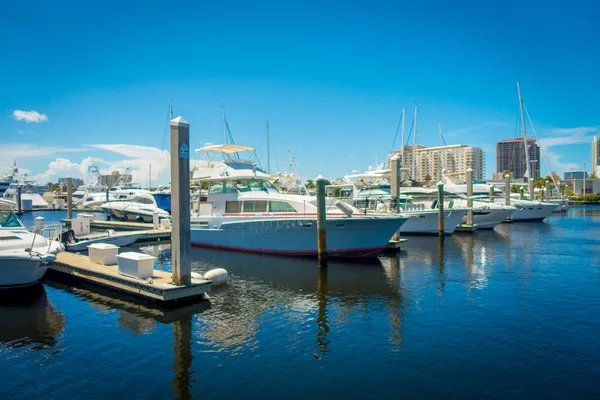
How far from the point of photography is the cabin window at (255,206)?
22.1 meters

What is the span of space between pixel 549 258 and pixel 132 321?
64.9 feet

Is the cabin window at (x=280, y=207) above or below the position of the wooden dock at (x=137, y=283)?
above

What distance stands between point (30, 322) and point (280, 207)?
1262cm

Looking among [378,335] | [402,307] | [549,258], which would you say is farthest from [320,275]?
[549,258]

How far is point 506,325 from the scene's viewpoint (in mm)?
10656

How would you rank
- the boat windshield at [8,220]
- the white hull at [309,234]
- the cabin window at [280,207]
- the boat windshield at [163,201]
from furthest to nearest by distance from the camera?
1. the boat windshield at [163,201]
2. the cabin window at [280,207]
3. the white hull at [309,234]
4. the boat windshield at [8,220]

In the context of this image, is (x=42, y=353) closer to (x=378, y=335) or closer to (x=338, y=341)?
(x=338, y=341)

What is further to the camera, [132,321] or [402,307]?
[402,307]

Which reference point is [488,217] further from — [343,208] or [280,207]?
[280,207]

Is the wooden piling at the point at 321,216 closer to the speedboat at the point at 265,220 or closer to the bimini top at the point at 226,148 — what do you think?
the speedboat at the point at 265,220

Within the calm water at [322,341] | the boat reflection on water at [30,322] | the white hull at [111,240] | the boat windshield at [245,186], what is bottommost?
the calm water at [322,341]

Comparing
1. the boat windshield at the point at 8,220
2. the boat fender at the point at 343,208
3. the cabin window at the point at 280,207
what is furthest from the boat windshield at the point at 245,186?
the boat windshield at the point at 8,220

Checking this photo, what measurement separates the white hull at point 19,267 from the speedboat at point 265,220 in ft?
34.6

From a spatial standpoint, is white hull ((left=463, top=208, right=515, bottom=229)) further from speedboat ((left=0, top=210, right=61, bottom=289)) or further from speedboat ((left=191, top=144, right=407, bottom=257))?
speedboat ((left=0, top=210, right=61, bottom=289))
